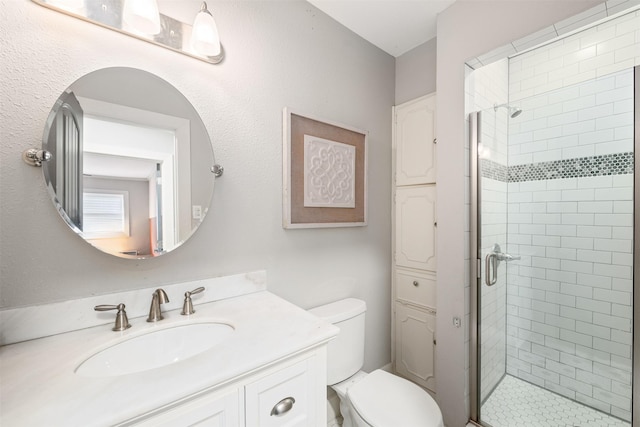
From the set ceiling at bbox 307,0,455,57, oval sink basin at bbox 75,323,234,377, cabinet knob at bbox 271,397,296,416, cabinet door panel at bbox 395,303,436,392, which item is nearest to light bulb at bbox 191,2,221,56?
ceiling at bbox 307,0,455,57

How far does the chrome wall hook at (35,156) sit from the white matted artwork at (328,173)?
97cm

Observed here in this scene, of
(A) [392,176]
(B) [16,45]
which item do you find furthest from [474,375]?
(B) [16,45]

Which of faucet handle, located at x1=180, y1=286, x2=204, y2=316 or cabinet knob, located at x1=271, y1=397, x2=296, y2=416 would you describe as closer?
cabinet knob, located at x1=271, y1=397, x2=296, y2=416

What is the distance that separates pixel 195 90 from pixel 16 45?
0.49 metres

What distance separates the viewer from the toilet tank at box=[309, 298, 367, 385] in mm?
1356

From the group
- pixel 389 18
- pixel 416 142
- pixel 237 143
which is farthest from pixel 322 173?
pixel 389 18

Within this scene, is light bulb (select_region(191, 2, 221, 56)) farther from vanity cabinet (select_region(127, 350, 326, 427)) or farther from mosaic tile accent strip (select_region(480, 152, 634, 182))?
mosaic tile accent strip (select_region(480, 152, 634, 182))

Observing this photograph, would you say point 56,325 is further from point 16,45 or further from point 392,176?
point 392,176

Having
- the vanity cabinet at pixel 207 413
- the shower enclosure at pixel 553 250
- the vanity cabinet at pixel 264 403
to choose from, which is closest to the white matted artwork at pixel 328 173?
the shower enclosure at pixel 553 250

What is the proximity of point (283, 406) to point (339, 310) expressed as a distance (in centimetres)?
72

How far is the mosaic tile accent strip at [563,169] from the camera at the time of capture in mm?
1292

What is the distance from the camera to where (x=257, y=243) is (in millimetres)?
1271

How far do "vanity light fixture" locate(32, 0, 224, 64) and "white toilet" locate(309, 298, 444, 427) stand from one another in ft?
4.32

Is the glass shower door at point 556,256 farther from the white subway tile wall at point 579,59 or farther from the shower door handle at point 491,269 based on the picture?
the white subway tile wall at point 579,59
